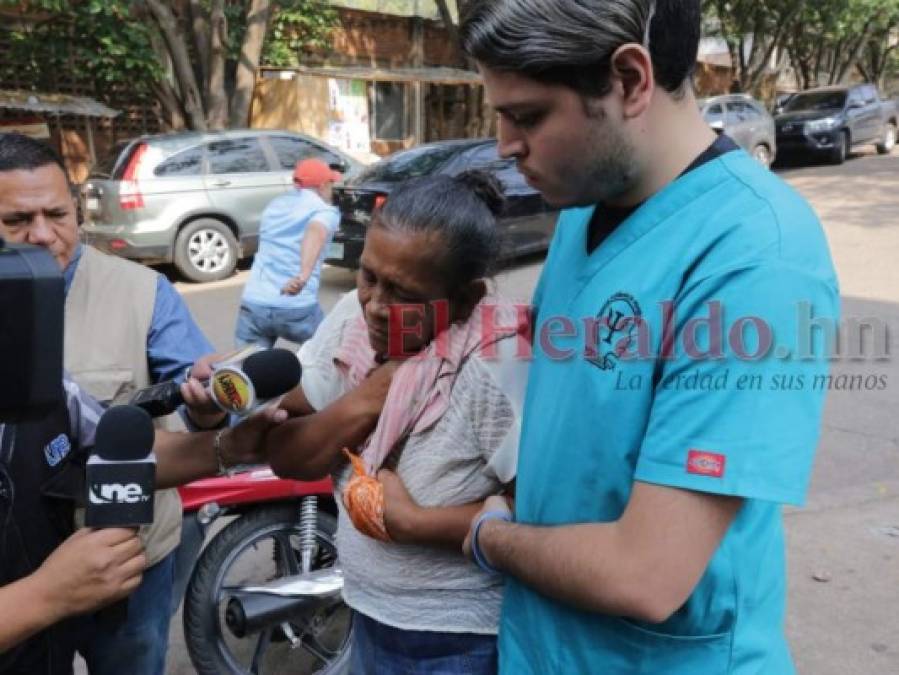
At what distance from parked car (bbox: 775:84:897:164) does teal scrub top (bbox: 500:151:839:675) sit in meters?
18.0

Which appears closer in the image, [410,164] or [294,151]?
[410,164]

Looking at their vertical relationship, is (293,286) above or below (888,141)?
below

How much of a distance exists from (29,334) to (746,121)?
654 inches

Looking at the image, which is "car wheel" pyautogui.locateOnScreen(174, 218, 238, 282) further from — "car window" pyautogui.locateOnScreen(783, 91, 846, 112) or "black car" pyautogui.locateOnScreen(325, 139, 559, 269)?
"car window" pyautogui.locateOnScreen(783, 91, 846, 112)

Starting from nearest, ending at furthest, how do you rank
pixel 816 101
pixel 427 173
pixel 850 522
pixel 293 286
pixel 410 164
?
1. pixel 850 522
2. pixel 293 286
3. pixel 427 173
4. pixel 410 164
5. pixel 816 101

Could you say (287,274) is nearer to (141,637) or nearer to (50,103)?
(141,637)

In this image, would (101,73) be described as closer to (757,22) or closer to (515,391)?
(515,391)

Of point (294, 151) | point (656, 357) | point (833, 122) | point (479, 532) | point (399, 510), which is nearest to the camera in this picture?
point (656, 357)

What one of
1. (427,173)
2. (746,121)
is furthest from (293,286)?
(746,121)

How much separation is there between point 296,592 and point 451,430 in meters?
1.49

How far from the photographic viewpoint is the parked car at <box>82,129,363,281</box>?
8.95 m

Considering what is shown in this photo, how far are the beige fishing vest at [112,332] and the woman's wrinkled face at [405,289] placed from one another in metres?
0.75

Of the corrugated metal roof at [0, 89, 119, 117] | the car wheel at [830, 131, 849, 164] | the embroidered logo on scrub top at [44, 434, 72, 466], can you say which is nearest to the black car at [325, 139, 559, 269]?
the corrugated metal roof at [0, 89, 119, 117]

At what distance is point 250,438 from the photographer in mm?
1716
